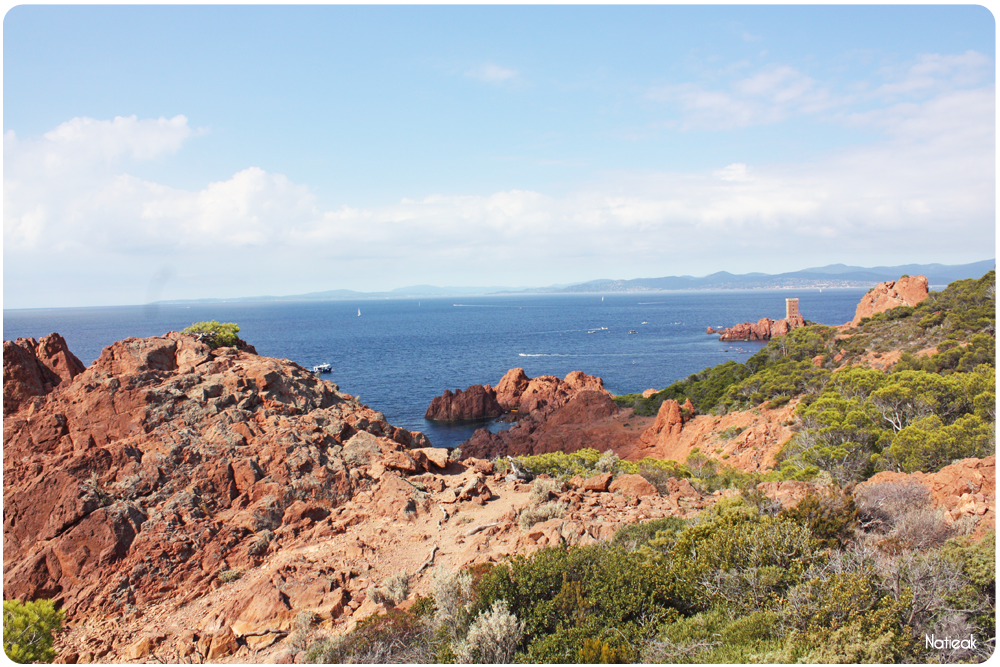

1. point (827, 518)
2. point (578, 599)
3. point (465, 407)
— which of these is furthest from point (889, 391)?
point (465, 407)

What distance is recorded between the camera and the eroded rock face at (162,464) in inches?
398

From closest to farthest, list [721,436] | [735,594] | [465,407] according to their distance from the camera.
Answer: [735,594], [721,436], [465,407]

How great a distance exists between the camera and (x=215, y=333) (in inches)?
701

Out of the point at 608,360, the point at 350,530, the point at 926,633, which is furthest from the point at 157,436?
the point at 608,360

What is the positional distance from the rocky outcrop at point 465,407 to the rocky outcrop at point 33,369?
3793 centimetres

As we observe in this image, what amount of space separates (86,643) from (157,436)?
4903mm

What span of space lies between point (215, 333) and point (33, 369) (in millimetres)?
4959

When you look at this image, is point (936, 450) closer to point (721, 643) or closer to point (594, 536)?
point (594, 536)

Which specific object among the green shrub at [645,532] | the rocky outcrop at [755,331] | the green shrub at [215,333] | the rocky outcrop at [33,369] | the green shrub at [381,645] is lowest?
the rocky outcrop at [755,331]

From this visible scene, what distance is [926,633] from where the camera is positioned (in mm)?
7023

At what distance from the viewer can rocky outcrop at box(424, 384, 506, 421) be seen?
52.0 metres

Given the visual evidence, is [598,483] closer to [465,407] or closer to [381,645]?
[381,645]

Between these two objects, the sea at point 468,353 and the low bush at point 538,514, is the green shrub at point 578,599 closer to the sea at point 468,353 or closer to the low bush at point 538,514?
the low bush at point 538,514

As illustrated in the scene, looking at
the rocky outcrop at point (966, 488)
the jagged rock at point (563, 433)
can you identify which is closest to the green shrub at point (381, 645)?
the rocky outcrop at point (966, 488)
